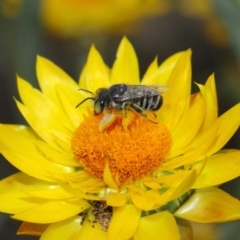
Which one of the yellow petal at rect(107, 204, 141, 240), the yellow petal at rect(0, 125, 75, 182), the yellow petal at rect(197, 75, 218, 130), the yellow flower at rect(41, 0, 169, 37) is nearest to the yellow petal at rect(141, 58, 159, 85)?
the yellow petal at rect(197, 75, 218, 130)

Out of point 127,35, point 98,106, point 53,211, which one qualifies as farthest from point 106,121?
point 127,35

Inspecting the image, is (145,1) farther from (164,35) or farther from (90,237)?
(90,237)

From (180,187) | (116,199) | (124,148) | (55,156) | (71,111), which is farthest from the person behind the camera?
(71,111)

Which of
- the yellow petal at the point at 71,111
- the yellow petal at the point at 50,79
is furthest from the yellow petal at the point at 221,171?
the yellow petal at the point at 50,79

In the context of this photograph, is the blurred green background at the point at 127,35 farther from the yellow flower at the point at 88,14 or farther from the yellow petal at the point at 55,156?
the yellow petal at the point at 55,156

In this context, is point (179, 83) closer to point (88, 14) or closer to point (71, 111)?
point (71, 111)
